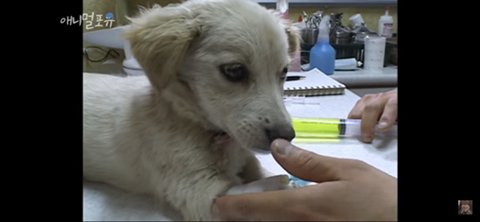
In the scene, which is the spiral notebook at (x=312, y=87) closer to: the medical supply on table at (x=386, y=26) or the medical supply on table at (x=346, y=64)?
the medical supply on table at (x=346, y=64)

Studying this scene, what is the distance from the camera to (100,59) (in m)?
0.55

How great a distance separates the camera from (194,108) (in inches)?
19.0

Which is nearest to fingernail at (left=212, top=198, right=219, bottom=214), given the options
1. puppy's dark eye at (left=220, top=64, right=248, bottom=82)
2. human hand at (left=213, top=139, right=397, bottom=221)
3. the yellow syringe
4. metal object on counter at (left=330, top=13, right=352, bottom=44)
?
human hand at (left=213, top=139, right=397, bottom=221)

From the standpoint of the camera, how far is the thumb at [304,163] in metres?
0.44

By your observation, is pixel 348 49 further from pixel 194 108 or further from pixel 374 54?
pixel 194 108

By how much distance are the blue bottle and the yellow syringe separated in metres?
0.59

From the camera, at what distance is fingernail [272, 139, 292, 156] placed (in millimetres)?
440

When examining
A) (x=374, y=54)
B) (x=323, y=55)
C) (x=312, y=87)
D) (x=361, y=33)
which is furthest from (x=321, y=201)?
(x=361, y=33)
